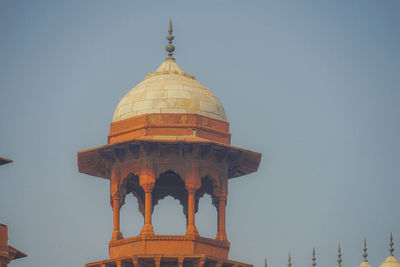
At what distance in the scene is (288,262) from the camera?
6725cm

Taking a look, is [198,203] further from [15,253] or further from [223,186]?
[15,253]

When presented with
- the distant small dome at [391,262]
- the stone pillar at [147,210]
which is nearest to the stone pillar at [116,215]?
the stone pillar at [147,210]

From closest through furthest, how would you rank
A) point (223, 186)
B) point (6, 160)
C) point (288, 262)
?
point (6, 160)
point (223, 186)
point (288, 262)

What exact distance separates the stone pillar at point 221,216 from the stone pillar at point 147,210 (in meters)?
2.28

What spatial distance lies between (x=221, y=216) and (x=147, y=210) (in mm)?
2520

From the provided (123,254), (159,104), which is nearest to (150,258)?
(123,254)

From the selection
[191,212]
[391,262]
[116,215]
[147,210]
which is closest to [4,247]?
[116,215]

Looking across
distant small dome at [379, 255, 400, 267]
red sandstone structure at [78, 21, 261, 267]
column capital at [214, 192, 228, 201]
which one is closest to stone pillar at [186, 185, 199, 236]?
red sandstone structure at [78, 21, 261, 267]

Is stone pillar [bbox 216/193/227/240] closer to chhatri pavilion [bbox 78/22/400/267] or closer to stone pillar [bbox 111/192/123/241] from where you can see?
chhatri pavilion [bbox 78/22/400/267]

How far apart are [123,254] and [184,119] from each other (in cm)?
456

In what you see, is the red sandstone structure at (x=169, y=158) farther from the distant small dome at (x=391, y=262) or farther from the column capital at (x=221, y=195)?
the distant small dome at (x=391, y=262)

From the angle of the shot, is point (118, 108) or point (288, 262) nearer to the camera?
Result: point (118, 108)

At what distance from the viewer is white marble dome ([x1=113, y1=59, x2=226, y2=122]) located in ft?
201

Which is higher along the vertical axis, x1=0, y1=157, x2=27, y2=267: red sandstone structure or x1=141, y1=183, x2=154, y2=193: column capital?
x1=141, y1=183, x2=154, y2=193: column capital
